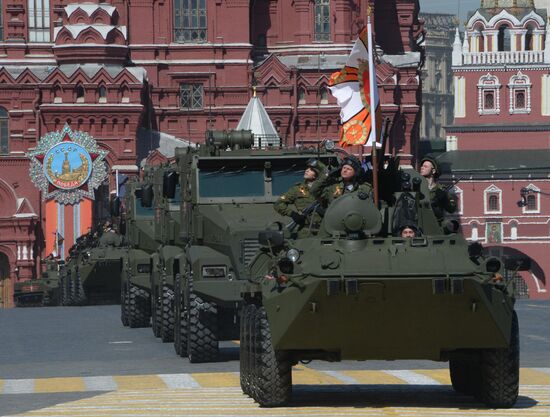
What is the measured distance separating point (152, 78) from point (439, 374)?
71.9 metres

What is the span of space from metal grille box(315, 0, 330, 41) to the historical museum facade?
66.9 feet

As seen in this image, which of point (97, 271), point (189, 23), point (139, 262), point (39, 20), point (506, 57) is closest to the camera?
point (139, 262)

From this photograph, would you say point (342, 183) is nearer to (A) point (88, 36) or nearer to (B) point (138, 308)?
(B) point (138, 308)

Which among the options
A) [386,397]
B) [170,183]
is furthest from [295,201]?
[170,183]

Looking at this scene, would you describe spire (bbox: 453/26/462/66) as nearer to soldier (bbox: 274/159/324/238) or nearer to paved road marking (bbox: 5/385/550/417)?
soldier (bbox: 274/159/324/238)

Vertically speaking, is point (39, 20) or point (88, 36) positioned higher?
point (39, 20)

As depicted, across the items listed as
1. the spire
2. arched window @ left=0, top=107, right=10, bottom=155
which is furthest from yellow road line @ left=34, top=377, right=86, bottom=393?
the spire

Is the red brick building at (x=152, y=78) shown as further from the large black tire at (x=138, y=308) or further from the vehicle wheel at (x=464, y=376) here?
the vehicle wheel at (x=464, y=376)

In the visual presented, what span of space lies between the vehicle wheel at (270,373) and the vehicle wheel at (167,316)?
1264 centimetres

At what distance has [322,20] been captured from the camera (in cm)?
9431

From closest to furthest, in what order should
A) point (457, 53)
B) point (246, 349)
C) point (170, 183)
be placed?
point (246, 349), point (170, 183), point (457, 53)

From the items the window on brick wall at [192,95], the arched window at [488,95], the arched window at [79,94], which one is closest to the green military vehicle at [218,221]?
the arched window at [79,94]

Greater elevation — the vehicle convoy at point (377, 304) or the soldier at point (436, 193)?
the soldier at point (436, 193)

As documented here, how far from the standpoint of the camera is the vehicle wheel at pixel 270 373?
1792cm
